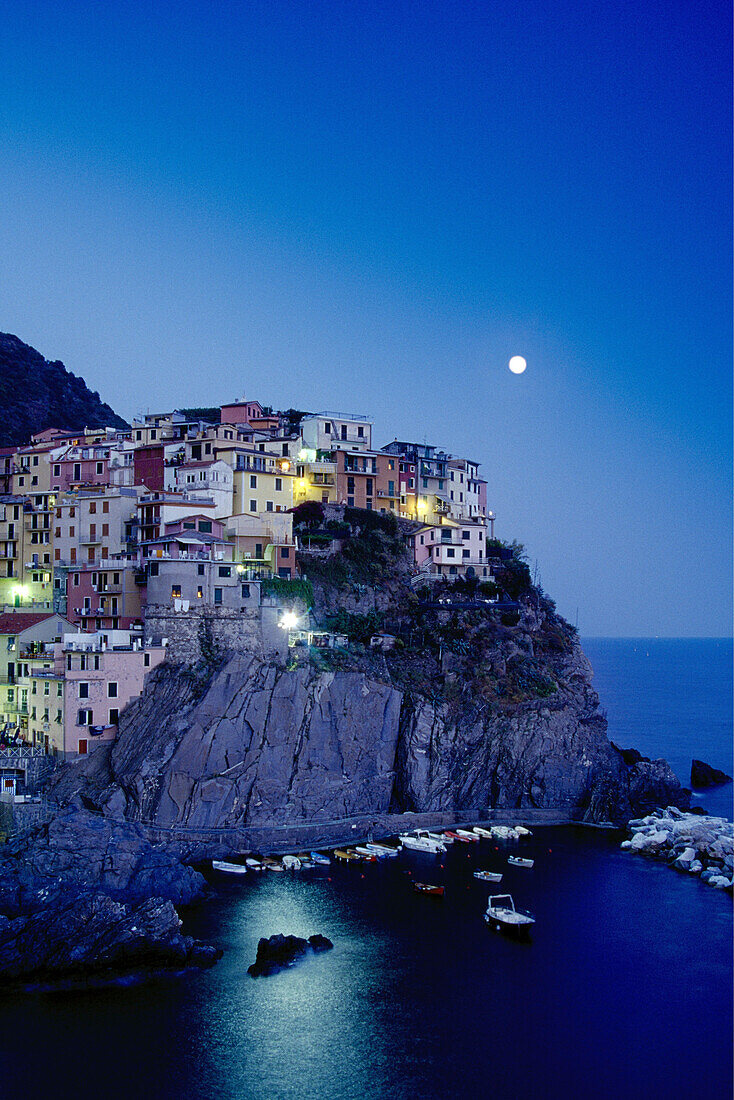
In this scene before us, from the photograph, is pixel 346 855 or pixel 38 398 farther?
pixel 38 398

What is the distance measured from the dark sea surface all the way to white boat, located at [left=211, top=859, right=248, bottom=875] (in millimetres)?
1325

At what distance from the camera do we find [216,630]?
61.6 m

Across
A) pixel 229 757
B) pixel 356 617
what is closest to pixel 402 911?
pixel 229 757

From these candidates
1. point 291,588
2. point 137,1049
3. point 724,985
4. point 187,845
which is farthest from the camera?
point 291,588

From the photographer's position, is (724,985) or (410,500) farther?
(410,500)

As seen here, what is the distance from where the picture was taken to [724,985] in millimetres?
41594

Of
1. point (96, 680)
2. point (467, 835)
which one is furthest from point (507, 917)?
point (96, 680)

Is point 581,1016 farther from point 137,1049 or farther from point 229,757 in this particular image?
point 229,757

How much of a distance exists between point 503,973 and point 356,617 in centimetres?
3101

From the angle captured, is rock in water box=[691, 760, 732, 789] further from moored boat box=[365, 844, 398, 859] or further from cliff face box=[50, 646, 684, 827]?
moored boat box=[365, 844, 398, 859]

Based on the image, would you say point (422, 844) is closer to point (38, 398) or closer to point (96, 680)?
point (96, 680)

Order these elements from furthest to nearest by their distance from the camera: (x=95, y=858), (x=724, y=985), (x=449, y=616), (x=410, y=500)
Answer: (x=410, y=500)
(x=449, y=616)
(x=95, y=858)
(x=724, y=985)

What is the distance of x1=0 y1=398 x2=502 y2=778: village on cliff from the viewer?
5850cm

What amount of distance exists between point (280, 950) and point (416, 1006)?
6.26 meters
